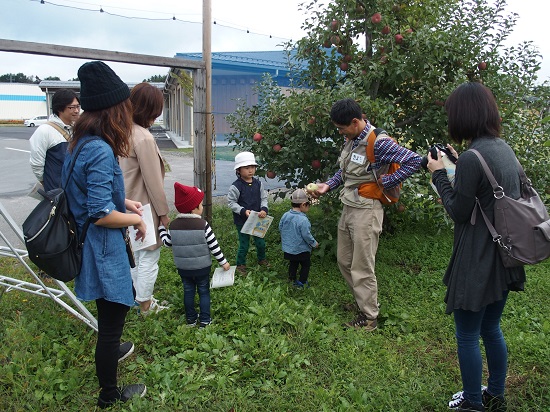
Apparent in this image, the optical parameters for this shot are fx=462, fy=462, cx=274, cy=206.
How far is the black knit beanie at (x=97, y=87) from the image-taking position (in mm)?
2193

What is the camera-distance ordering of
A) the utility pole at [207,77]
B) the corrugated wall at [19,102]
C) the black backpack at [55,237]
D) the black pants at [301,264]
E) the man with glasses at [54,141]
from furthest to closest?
the corrugated wall at [19,102]
the utility pole at [207,77]
the black pants at [301,264]
the man with glasses at [54,141]
the black backpack at [55,237]

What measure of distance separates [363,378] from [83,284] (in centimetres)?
182

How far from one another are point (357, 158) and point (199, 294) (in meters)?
1.57

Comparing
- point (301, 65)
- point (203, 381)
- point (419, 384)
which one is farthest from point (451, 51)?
point (203, 381)

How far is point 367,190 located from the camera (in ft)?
11.4

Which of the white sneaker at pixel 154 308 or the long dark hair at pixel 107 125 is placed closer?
the long dark hair at pixel 107 125

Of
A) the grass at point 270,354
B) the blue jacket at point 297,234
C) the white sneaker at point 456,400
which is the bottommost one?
the grass at point 270,354

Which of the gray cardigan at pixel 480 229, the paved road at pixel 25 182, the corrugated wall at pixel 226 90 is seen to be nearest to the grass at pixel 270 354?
the gray cardigan at pixel 480 229

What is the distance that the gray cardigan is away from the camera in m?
2.22

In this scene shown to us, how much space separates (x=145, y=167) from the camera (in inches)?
130

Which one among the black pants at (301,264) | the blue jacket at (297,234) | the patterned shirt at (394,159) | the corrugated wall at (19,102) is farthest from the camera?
the corrugated wall at (19,102)

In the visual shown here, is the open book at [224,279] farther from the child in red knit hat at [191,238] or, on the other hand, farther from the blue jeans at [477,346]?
the blue jeans at [477,346]

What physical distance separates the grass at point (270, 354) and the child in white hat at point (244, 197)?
0.46 metres

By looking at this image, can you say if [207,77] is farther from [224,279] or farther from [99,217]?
[99,217]
